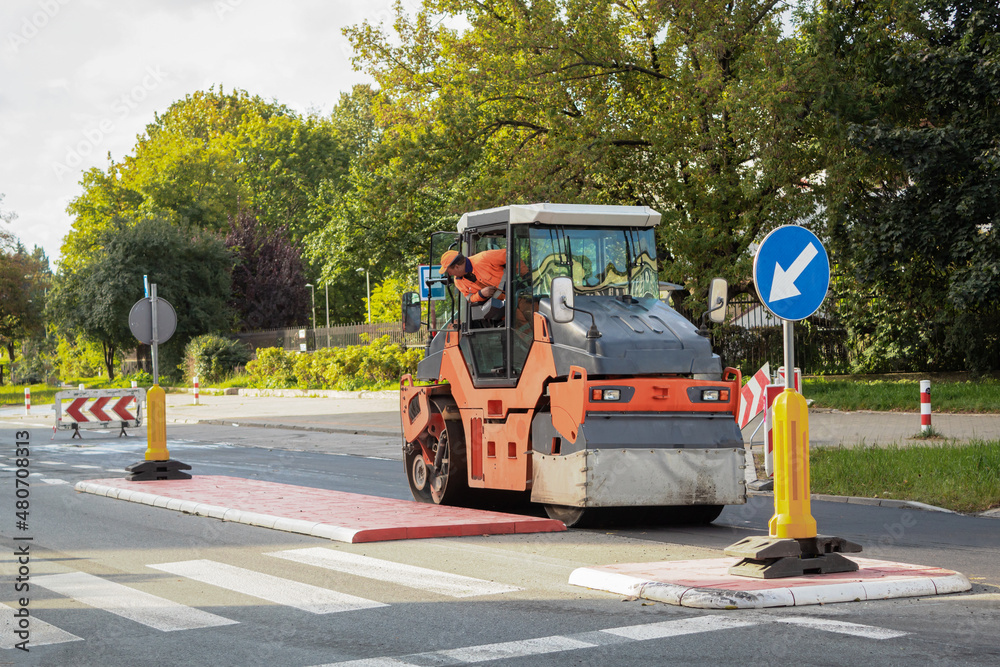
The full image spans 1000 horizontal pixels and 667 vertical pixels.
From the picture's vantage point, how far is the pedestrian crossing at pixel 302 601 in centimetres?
577

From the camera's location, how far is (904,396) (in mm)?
22031

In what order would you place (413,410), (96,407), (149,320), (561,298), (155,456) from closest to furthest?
(561,298), (413,410), (155,456), (149,320), (96,407)

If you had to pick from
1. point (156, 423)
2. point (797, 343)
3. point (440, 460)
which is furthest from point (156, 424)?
point (797, 343)

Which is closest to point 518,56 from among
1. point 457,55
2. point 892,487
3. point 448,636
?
point 457,55

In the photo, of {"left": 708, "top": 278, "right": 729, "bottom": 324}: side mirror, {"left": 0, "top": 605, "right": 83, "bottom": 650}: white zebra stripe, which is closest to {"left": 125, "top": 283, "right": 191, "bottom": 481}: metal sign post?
{"left": 708, "top": 278, "right": 729, "bottom": 324}: side mirror

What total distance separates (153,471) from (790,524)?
9184 mm

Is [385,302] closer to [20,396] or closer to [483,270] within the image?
[20,396]

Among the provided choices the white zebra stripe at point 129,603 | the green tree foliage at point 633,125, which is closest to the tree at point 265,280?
the green tree foliage at point 633,125

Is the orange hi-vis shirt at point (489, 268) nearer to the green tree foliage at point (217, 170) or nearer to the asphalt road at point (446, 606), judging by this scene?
the asphalt road at point (446, 606)

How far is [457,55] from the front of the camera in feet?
100

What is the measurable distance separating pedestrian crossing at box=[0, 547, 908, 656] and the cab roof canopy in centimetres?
369

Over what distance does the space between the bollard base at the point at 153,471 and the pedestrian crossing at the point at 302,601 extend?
578cm

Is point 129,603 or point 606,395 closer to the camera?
point 129,603

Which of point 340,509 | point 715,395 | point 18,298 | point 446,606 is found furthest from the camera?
point 18,298
